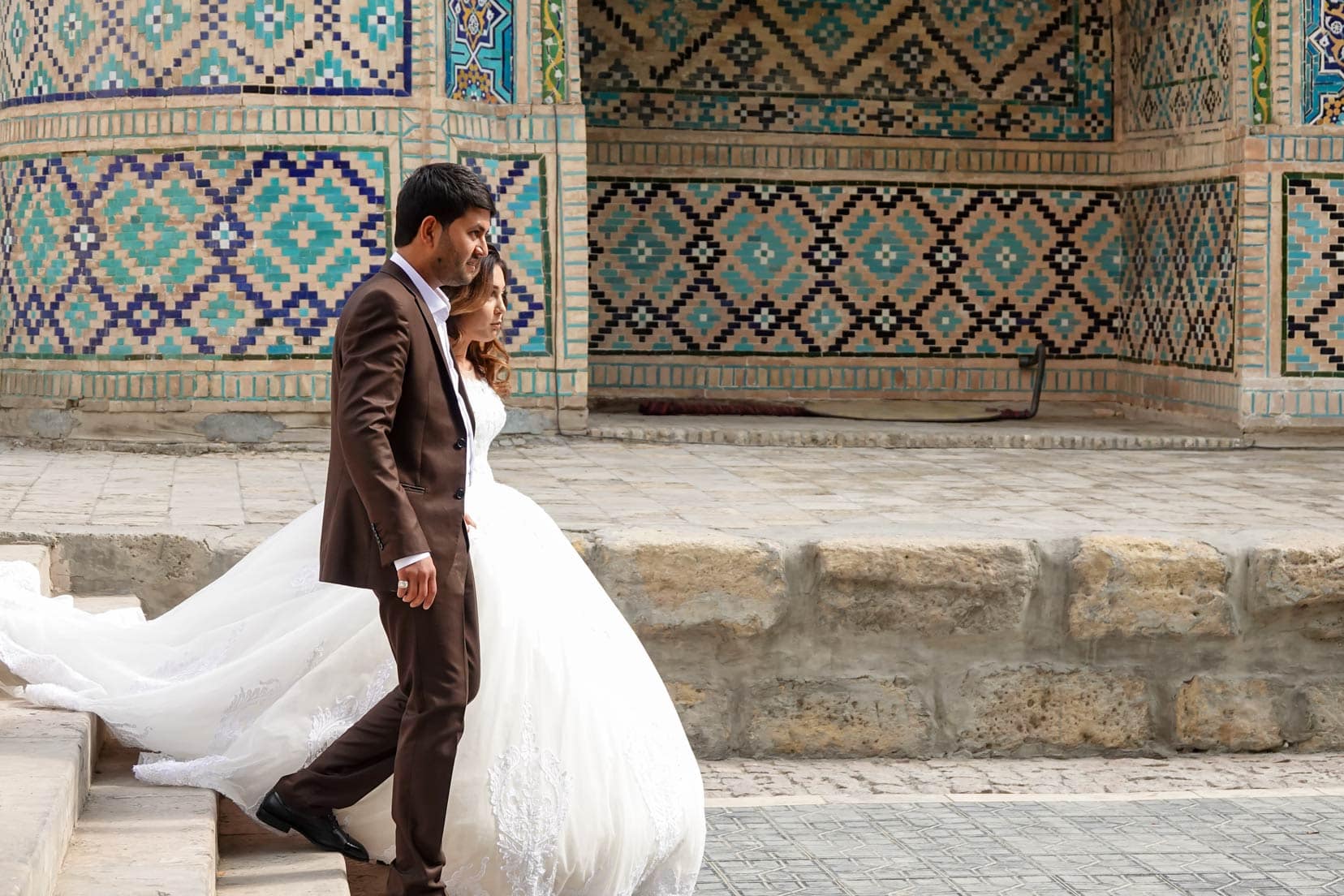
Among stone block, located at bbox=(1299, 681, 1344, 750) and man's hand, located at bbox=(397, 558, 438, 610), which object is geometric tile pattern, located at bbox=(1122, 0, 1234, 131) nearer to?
stone block, located at bbox=(1299, 681, 1344, 750)

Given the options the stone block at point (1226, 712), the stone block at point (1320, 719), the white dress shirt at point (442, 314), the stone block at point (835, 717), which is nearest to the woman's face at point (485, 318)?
the white dress shirt at point (442, 314)

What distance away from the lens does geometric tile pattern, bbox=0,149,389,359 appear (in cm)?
756

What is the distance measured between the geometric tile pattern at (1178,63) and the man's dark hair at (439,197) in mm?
5763

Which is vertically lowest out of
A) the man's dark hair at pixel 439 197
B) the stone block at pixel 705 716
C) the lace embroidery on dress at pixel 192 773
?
the stone block at pixel 705 716

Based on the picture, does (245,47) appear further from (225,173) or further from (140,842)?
(140,842)

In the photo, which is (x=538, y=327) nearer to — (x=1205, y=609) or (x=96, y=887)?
(x=1205, y=609)

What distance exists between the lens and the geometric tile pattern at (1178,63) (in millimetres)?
8500

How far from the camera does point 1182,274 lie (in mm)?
9000

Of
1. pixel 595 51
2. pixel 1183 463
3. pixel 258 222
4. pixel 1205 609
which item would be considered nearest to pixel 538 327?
pixel 258 222

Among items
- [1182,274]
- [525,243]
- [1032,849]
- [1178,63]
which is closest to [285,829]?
[1032,849]

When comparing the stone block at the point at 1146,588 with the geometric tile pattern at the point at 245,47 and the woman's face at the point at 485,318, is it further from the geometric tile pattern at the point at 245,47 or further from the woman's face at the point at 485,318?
the geometric tile pattern at the point at 245,47

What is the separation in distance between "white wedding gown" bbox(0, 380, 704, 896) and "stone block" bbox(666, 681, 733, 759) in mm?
1524

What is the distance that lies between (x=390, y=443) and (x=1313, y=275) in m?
6.05

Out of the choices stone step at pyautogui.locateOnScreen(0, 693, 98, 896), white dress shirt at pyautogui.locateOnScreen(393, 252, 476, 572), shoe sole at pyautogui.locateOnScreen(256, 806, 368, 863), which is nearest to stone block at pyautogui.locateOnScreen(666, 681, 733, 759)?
shoe sole at pyautogui.locateOnScreen(256, 806, 368, 863)
